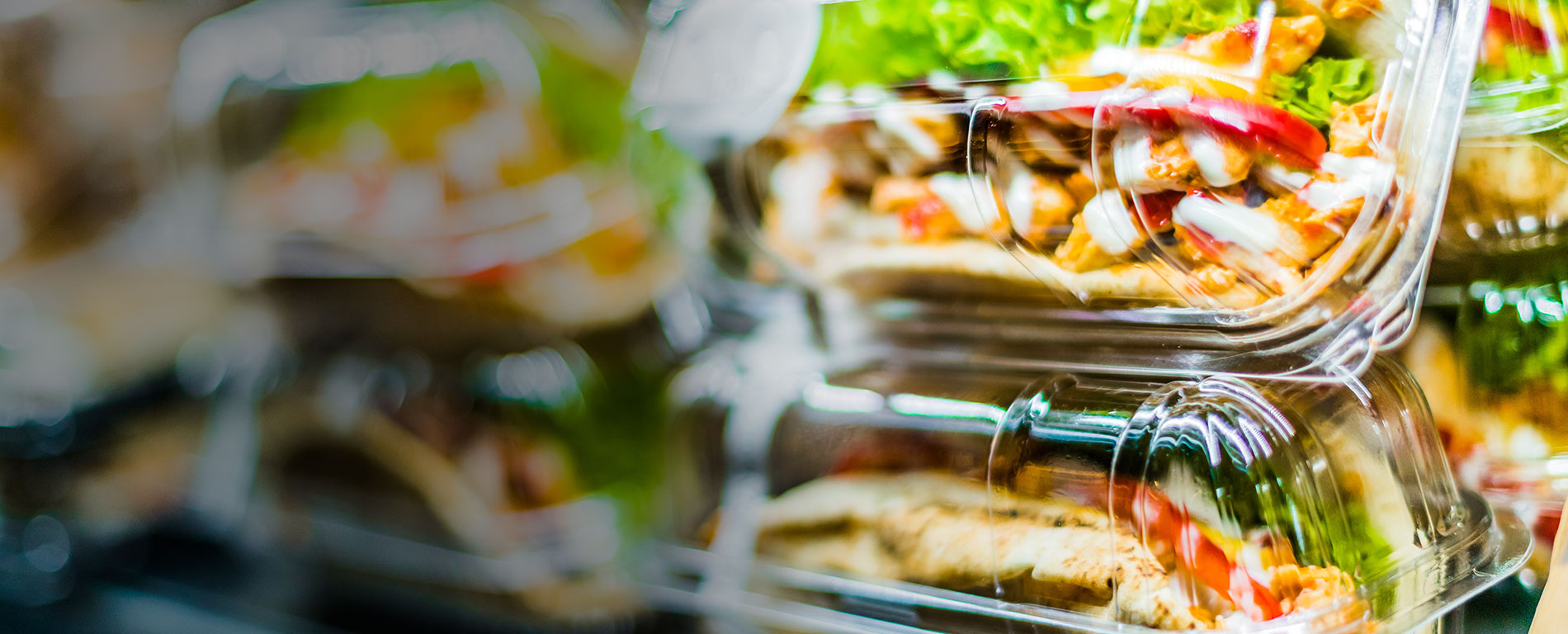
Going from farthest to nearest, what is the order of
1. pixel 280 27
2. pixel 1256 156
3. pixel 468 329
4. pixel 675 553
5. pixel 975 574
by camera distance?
1. pixel 280 27
2. pixel 468 329
3. pixel 675 553
4. pixel 975 574
5. pixel 1256 156

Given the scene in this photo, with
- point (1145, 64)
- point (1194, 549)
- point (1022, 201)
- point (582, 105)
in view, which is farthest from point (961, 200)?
point (582, 105)

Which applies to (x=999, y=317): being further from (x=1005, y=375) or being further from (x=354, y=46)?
(x=354, y=46)

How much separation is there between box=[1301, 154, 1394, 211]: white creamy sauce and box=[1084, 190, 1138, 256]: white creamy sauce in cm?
10

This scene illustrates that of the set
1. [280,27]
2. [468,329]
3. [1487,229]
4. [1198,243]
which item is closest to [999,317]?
[1198,243]

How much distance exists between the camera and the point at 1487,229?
51 cm

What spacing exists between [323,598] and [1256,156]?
1.12 metres

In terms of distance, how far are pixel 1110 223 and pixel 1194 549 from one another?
194 mm

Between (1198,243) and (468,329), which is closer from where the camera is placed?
(1198,243)

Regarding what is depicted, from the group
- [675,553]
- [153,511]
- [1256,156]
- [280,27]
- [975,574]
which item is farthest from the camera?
[153,511]

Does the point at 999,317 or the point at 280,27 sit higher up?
the point at 280,27

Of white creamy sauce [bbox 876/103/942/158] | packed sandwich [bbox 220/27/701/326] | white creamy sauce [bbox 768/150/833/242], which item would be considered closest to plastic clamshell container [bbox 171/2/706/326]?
packed sandwich [bbox 220/27/701/326]

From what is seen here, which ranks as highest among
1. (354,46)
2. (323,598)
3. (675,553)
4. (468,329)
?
(354,46)

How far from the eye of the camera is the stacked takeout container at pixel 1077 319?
0.48 m

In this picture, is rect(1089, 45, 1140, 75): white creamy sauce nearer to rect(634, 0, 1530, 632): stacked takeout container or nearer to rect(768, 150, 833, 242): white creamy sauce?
rect(634, 0, 1530, 632): stacked takeout container
